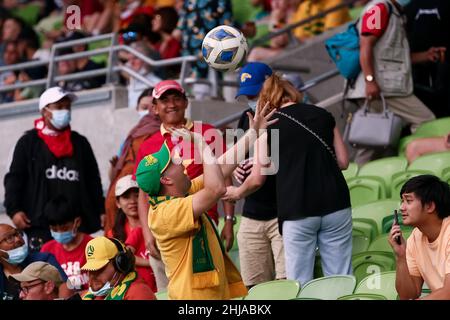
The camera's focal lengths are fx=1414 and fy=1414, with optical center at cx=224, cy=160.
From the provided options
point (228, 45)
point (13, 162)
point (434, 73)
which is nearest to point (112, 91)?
point (13, 162)

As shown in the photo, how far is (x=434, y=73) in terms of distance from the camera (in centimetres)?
1203

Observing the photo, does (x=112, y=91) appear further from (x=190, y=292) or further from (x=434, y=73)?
(x=190, y=292)

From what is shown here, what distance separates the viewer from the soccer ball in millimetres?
9039

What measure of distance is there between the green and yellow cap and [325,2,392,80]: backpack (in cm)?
397

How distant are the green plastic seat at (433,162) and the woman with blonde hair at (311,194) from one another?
146cm

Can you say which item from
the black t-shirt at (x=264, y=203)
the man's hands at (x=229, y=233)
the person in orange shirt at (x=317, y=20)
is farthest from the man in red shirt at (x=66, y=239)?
the person in orange shirt at (x=317, y=20)

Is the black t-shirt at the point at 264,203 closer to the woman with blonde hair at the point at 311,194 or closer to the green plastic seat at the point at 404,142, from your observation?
the woman with blonde hair at the point at 311,194

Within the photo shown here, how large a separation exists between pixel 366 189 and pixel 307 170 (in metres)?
1.89

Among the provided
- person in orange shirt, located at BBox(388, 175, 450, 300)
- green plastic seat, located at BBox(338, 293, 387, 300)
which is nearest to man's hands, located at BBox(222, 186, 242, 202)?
green plastic seat, located at BBox(338, 293, 387, 300)

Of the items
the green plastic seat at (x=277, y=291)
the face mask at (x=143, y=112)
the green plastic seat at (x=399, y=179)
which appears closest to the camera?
the green plastic seat at (x=277, y=291)

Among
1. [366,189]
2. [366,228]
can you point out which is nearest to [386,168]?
[366,189]

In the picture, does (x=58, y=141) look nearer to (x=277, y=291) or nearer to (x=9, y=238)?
(x=9, y=238)

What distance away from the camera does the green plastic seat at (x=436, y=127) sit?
1137 cm

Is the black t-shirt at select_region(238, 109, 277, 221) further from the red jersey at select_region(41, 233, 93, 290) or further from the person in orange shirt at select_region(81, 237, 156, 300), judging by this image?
the red jersey at select_region(41, 233, 93, 290)
